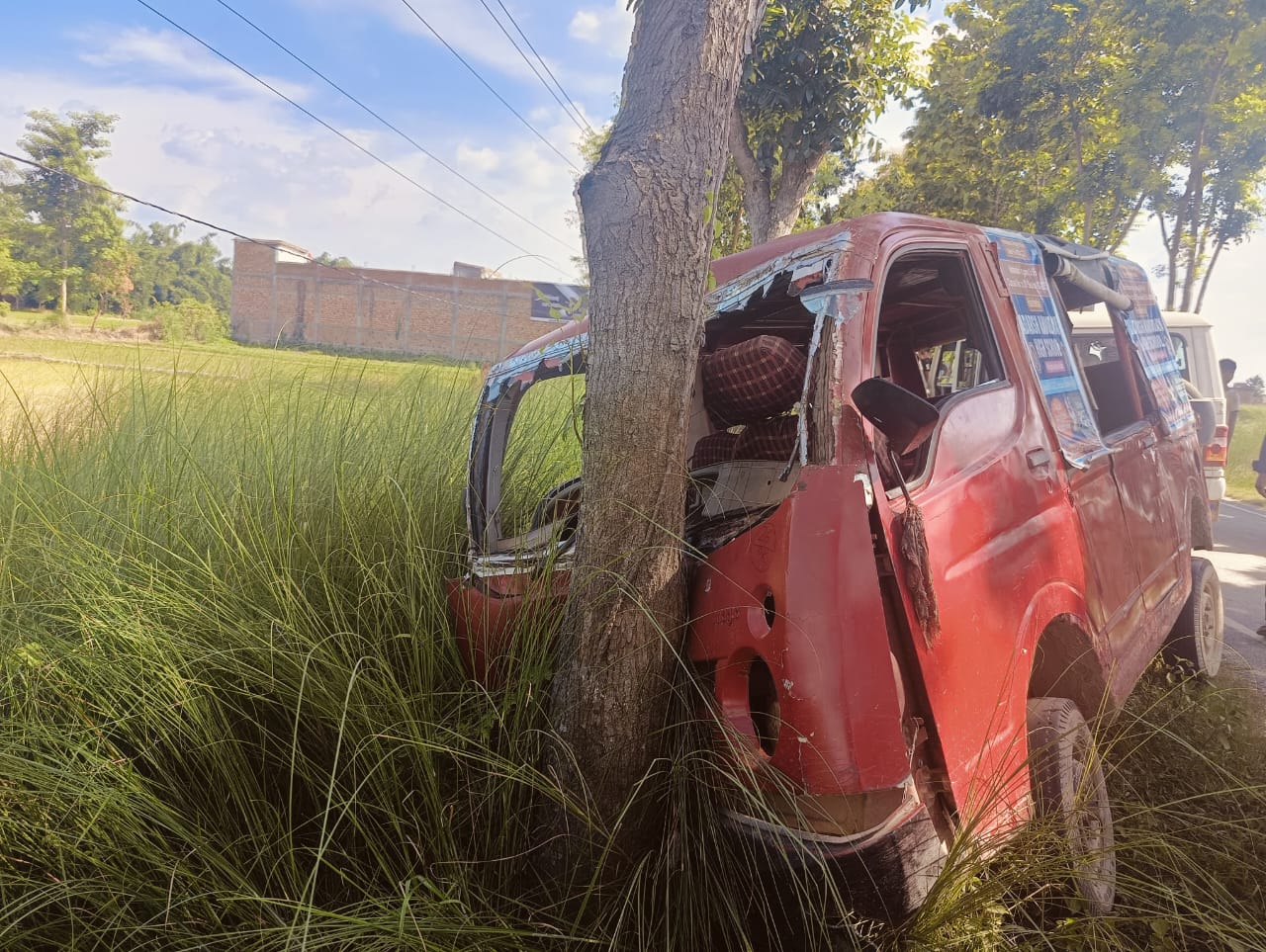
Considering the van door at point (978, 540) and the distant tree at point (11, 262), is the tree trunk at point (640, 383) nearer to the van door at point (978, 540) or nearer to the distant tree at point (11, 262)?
the van door at point (978, 540)

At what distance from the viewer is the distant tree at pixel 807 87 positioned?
25.9ft

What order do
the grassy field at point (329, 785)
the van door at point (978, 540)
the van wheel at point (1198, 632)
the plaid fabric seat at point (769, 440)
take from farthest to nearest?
1. the van wheel at point (1198, 632)
2. the plaid fabric seat at point (769, 440)
3. the van door at point (978, 540)
4. the grassy field at point (329, 785)

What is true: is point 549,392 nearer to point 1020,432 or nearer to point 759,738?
point 1020,432

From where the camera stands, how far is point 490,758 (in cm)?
183

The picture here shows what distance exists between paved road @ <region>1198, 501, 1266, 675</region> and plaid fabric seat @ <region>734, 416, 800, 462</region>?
9.08 ft

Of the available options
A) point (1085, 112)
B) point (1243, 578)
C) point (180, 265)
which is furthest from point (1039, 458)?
point (180, 265)

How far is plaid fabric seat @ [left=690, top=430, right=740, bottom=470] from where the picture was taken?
2830 millimetres

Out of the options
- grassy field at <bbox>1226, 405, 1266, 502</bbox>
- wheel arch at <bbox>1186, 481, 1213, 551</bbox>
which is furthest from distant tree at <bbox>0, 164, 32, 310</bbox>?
grassy field at <bbox>1226, 405, 1266, 502</bbox>

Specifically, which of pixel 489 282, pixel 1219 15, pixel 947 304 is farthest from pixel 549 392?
pixel 489 282

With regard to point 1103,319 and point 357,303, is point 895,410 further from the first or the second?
→ point 357,303

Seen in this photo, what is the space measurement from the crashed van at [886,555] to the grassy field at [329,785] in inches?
4.6

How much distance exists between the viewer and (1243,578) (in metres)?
6.88

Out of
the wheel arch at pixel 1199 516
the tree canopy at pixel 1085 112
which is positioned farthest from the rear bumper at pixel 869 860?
the tree canopy at pixel 1085 112

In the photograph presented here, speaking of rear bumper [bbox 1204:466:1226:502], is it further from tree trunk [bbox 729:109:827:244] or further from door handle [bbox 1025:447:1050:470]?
door handle [bbox 1025:447:1050:470]
